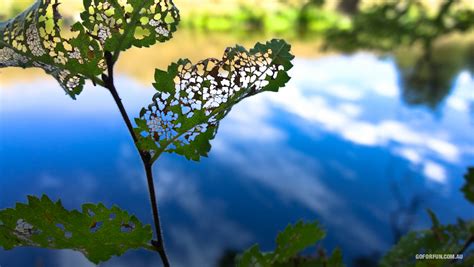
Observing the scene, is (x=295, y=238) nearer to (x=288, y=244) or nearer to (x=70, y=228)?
(x=288, y=244)

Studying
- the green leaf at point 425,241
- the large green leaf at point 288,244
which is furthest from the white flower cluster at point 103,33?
the green leaf at point 425,241

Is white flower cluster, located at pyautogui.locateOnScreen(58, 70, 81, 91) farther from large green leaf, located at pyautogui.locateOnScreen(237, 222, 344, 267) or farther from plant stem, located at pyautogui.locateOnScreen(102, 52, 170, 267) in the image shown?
large green leaf, located at pyautogui.locateOnScreen(237, 222, 344, 267)

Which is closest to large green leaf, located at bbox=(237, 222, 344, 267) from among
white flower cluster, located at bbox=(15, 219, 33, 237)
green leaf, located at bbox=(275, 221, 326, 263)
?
green leaf, located at bbox=(275, 221, 326, 263)

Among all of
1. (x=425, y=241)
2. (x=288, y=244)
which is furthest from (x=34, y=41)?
(x=425, y=241)

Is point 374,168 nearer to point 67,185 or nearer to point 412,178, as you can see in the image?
point 412,178

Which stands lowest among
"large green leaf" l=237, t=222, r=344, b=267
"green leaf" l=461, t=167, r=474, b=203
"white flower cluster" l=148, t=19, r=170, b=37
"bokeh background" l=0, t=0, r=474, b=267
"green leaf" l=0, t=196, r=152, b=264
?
"green leaf" l=0, t=196, r=152, b=264

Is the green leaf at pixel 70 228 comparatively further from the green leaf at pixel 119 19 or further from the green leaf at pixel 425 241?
the green leaf at pixel 425 241

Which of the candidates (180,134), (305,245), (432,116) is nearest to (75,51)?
(180,134)

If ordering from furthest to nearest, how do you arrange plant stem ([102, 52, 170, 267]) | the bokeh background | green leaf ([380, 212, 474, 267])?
the bokeh background < green leaf ([380, 212, 474, 267]) < plant stem ([102, 52, 170, 267])

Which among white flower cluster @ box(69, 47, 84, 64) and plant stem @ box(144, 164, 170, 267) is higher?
white flower cluster @ box(69, 47, 84, 64)
